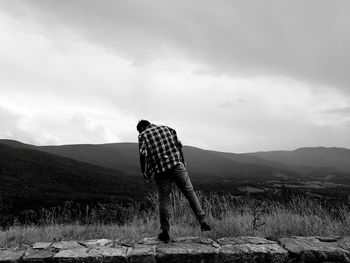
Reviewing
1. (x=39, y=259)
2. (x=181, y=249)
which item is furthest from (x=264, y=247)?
(x=39, y=259)

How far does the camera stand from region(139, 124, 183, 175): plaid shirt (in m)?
5.07

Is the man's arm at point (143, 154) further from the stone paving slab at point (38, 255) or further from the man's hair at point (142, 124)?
the stone paving slab at point (38, 255)

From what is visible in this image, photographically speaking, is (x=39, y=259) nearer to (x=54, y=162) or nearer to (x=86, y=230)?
(x=86, y=230)

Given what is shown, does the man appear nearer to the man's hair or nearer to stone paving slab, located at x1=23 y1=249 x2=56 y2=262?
the man's hair

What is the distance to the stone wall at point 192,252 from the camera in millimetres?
4078

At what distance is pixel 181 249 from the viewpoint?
166 inches

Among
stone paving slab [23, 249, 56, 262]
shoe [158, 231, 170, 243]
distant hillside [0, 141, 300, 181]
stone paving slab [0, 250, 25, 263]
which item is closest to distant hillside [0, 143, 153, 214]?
stone paving slab [0, 250, 25, 263]

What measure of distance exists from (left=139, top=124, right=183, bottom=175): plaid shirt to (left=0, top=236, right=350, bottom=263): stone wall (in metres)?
1.13

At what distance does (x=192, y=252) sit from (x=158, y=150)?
162 centimetres

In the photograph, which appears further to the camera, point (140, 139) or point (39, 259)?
point (140, 139)

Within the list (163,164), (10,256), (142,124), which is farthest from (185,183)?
(10,256)

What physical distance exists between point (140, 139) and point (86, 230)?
200cm

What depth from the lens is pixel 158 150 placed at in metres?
5.12

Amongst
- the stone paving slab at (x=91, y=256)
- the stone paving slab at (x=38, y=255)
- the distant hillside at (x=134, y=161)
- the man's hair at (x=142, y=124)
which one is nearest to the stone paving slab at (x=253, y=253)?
the stone paving slab at (x=91, y=256)
